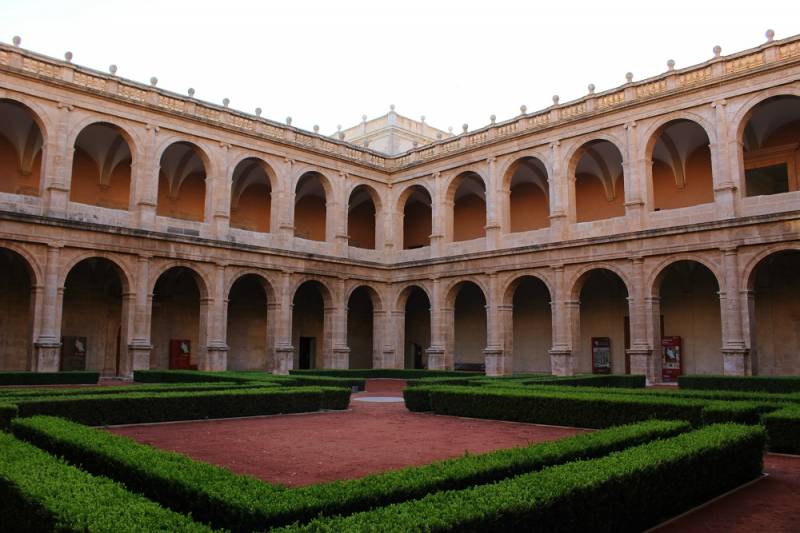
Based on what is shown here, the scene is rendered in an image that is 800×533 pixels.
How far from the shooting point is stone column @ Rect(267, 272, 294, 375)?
26.7 m

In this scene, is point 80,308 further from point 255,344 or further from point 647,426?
point 647,426

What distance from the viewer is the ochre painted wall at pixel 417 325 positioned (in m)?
36.0

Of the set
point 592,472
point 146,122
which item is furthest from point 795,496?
point 146,122

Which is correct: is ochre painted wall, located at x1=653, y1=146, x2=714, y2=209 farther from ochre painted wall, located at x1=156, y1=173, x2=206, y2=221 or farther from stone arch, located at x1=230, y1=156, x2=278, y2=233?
ochre painted wall, located at x1=156, y1=173, x2=206, y2=221

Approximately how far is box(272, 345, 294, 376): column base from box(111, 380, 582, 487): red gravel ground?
13.2 meters

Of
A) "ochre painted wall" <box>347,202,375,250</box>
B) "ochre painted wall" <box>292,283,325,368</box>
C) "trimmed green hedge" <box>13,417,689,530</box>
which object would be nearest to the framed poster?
Answer: "ochre painted wall" <box>292,283,325,368</box>

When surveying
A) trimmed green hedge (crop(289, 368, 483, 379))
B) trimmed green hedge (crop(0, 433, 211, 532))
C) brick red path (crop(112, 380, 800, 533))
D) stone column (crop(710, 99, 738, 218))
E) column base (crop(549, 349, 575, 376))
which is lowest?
brick red path (crop(112, 380, 800, 533))

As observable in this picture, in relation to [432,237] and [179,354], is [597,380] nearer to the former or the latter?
[432,237]

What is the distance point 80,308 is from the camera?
1023 inches

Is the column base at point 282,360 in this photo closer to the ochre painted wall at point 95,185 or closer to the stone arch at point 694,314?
the ochre painted wall at point 95,185

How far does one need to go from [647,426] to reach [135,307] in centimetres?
2006

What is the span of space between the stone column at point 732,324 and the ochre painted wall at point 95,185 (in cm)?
2513

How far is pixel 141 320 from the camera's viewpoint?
2298 cm

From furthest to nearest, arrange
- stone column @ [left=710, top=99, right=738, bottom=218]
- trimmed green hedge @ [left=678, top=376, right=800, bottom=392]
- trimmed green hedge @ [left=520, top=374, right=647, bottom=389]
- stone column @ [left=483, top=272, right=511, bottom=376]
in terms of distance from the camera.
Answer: stone column @ [left=483, top=272, right=511, bottom=376]
stone column @ [left=710, top=99, right=738, bottom=218]
trimmed green hedge @ [left=520, top=374, right=647, bottom=389]
trimmed green hedge @ [left=678, top=376, right=800, bottom=392]
